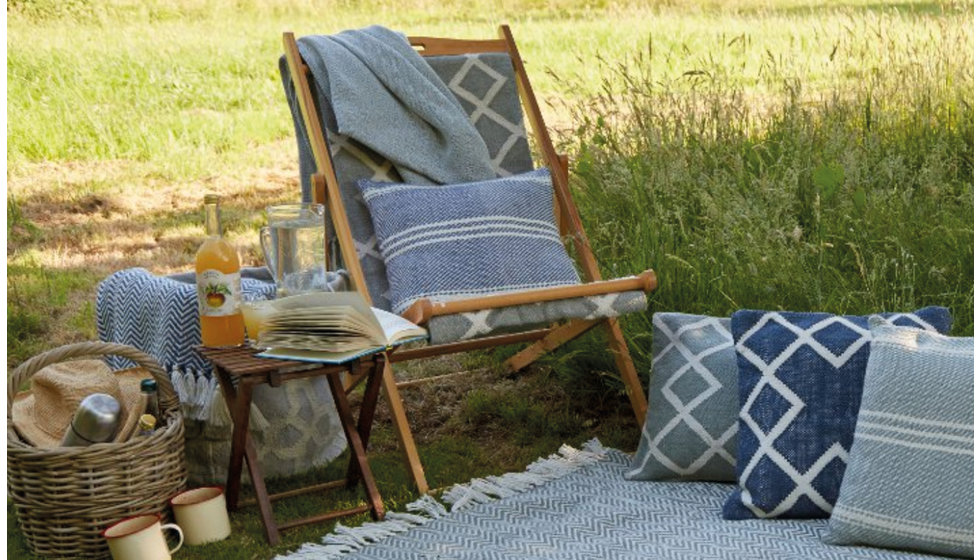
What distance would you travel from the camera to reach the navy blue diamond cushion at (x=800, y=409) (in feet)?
9.84

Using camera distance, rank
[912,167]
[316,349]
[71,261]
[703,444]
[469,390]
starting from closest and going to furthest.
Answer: [316,349] < [703,444] < [469,390] < [912,167] < [71,261]

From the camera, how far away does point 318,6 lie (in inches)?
367

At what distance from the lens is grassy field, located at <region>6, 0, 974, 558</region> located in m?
3.90

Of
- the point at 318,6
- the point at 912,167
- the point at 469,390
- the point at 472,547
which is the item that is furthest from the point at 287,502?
the point at 318,6

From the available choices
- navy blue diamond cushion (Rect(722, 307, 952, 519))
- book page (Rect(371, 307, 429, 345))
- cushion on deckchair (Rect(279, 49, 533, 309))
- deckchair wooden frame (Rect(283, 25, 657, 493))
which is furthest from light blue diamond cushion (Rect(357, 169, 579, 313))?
navy blue diamond cushion (Rect(722, 307, 952, 519))

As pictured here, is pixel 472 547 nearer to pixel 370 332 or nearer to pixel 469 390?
pixel 370 332

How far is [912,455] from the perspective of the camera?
2787 millimetres

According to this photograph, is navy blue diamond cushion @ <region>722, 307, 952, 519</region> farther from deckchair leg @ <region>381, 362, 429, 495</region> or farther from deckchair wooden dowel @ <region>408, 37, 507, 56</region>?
deckchair wooden dowel @ <region>408, 37, 507, 56</region>

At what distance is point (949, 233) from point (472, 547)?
1.85 meters

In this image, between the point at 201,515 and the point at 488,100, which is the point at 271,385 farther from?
the point at 488,100

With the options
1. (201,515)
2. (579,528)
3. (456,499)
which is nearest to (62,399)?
(201,515)

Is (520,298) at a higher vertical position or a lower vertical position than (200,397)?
higher

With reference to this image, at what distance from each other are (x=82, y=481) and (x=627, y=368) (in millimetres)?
1503

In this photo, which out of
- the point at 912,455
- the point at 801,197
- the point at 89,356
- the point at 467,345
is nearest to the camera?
the point at 912,455
